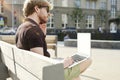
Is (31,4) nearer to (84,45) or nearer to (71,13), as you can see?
(84,45)

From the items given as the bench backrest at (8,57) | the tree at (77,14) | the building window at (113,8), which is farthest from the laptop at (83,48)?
the building window at (113,8)

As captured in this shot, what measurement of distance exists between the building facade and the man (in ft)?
142

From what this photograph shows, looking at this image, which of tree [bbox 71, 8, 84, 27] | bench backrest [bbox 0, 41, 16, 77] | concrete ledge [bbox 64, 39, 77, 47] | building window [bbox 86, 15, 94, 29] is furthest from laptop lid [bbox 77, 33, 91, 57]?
building window [bbox 86, 15, 94, 29]

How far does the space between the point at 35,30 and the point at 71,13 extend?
5042cm

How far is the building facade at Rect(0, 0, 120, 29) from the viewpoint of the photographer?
162ft

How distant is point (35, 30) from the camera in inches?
130

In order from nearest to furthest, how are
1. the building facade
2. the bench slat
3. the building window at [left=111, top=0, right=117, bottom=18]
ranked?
the bench slat, the building facade, the building window at [left=111, top=0, right=117, bottom=18]

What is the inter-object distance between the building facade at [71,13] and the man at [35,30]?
43135 millimetres

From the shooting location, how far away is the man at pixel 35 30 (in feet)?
10.6

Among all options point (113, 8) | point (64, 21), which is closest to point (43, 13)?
point (64, 21)

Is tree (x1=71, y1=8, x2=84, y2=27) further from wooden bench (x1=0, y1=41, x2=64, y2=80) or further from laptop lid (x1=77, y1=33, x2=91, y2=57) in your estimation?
wooden bench (x1=0, y1=41, x2=64, y2=80)

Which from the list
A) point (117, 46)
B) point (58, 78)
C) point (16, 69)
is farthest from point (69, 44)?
point (58, 78)

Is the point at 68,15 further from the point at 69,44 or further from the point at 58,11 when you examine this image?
the point at 69,44

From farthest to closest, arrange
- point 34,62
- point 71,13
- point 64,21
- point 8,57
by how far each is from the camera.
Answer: point 71,13 → point 64,21 → point 8,57 → point 34,62
